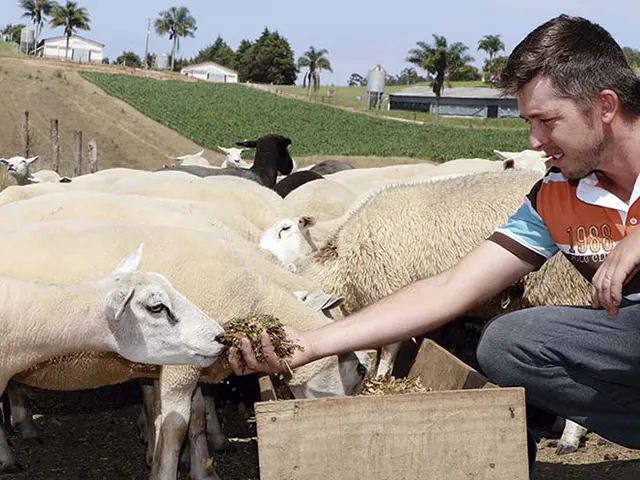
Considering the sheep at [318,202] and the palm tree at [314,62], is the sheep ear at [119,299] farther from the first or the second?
the palm tree at [314,62]

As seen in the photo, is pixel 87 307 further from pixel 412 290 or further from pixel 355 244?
pixel 355 244

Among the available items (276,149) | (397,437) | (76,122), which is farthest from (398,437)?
(76,122)

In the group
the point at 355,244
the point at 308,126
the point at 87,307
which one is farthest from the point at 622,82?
the point at 308,126

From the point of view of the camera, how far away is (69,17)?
357 ft

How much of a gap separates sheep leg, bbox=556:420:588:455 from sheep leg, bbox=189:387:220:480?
6.84ft

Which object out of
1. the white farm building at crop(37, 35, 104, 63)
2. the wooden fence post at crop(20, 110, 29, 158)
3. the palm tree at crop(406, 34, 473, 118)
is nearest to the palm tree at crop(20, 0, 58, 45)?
the white farm building at crop(37, 35, 104, 63)

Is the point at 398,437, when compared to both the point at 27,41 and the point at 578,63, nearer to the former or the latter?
the point at 578,63

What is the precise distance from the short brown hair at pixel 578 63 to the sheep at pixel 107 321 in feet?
5.49

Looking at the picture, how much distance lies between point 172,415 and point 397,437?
206cm

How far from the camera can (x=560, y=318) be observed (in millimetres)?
→ 3119

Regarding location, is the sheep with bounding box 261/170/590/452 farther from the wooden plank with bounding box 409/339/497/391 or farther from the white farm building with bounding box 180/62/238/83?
the white farm building with bounding box 180/62/238/83

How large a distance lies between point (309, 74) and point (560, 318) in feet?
365

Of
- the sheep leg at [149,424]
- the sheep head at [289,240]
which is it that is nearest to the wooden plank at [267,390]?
the sheep leg at [149,424]

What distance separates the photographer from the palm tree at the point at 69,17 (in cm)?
10788
